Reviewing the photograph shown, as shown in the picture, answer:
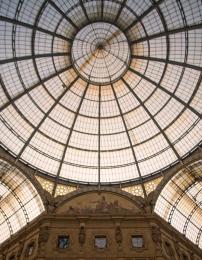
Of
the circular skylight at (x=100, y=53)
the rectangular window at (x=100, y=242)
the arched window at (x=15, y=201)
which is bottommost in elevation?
the rectangular window at (x=100, y=242)

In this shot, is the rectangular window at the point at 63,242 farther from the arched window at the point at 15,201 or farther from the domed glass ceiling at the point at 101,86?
the domed glass ceiling at the point at 101,86

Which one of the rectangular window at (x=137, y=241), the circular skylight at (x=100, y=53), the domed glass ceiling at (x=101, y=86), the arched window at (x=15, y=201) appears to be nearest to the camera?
the rectangular window at (x=137, y=241)

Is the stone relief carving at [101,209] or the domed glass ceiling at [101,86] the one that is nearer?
the domed glass ceiling at [101,86]

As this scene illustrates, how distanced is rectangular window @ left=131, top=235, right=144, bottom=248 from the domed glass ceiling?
9.01 metres

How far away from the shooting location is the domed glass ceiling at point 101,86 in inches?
1549

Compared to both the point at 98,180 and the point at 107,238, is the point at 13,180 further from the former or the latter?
the point at 107,238

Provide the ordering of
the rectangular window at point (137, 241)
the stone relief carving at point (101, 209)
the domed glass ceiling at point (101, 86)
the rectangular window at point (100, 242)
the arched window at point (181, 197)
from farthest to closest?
the arched window at point (181, 197) → the stone relief carving at point (101, 209) → the domed glass ceiling at point (101, 86) → the rectangular window at point (137, 241) → the rectangular window at point (100, 242)

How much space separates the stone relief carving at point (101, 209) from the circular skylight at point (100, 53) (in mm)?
15668

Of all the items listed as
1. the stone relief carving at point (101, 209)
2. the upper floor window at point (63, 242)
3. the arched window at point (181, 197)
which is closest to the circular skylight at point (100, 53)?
the arched window at point (181, 197)

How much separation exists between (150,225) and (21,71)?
75.8 ft

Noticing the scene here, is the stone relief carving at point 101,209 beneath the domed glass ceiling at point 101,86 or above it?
beneath

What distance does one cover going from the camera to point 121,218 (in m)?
39.3

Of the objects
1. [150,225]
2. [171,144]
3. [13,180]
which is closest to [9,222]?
[13,180]

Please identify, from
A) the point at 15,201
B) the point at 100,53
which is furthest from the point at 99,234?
the point at 100,53
